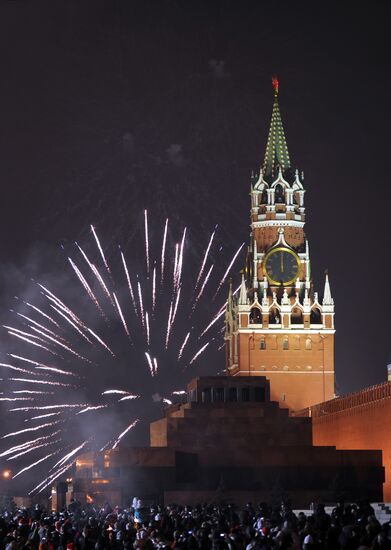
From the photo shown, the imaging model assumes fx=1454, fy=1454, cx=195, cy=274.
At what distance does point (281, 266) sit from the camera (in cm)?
11175

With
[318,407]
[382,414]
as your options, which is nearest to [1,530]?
[382,414]

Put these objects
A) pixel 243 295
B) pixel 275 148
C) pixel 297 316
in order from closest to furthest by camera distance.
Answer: pixel 243 295 → pixel 297 316 → pixel 275 148

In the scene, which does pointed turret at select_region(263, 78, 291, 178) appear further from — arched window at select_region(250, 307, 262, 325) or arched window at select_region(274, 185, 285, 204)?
arched window at select_region(250, 307, 262, 325)

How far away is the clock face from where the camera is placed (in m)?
111

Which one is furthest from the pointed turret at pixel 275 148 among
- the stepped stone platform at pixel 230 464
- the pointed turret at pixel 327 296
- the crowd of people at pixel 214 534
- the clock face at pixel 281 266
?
the crowd of people at pixel 214 534

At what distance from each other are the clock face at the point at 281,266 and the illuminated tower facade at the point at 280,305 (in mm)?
69

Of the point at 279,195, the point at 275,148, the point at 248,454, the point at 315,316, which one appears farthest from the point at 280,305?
the point at 248,454

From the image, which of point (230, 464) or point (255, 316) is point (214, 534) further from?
point (255, 316)

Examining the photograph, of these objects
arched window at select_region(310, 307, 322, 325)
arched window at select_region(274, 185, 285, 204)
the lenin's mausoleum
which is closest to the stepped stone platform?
the lenin's mausoleum

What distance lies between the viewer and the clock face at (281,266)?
365 ft

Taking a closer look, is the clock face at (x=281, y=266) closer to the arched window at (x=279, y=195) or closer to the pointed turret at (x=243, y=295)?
the pointed turret at (x=243, y=295)

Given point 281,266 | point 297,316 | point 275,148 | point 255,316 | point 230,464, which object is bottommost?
point 230,464

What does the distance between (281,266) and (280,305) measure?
3.87 meters

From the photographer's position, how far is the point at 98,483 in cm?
6194
